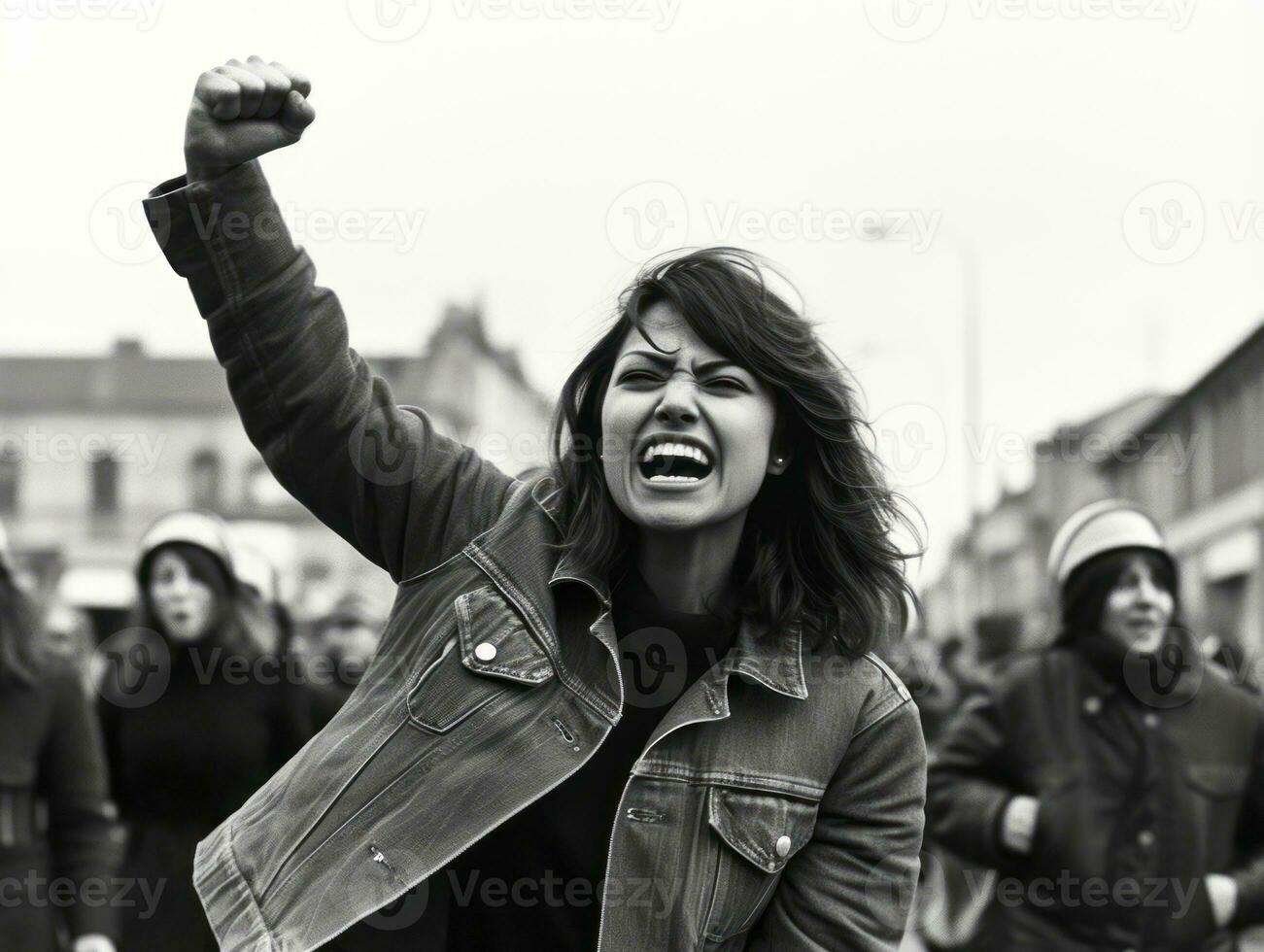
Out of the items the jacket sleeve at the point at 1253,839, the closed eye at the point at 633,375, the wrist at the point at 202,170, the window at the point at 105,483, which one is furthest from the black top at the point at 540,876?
the window at the point at 105,483

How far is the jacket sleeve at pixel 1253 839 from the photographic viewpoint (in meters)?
5.38

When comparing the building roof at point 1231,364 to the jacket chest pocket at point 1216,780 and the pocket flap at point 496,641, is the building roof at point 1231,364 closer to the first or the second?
the jacket chest pocket at point 1216,780

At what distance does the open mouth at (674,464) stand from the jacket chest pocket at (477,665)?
1.01 ft

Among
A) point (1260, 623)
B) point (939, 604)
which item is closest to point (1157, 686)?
point (1260, 623)

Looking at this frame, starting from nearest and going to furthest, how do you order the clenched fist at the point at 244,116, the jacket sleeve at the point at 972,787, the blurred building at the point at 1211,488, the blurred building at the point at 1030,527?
the clenched fist at the point at 244,116 < the jacket sleeve at the point at 972,787 < the blurred building at the point at 1211,488 < the blurred building at the point at 1030,527

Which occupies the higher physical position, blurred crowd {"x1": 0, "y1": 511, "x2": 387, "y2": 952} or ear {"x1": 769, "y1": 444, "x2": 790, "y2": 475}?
ear {"x1": 769, "y1": 444, "x2": 790, "y2": 475}

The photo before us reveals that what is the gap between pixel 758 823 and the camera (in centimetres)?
283

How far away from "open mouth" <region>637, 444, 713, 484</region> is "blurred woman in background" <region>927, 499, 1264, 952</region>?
10.1 ft

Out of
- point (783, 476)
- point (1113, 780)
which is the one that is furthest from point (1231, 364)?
point (783, 476)

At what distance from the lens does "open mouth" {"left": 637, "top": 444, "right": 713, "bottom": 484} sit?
9.51 ft

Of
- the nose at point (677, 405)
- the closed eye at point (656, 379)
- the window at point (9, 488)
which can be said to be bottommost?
the window at point (9, 488)

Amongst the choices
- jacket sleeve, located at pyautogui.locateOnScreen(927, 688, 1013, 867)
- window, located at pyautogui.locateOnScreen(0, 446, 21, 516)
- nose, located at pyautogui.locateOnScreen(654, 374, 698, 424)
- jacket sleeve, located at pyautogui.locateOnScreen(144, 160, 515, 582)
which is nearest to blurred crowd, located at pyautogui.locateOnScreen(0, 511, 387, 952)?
jacket sleeve, located at pyautogui.locateOnScreen(927, 688, 1013, 867)

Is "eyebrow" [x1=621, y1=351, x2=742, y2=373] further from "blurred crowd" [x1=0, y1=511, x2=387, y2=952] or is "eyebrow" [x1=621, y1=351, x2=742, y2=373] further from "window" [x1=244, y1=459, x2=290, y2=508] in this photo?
"window" [x1=244, y1=459, x2=290, y2=508]

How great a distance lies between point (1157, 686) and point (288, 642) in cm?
319
